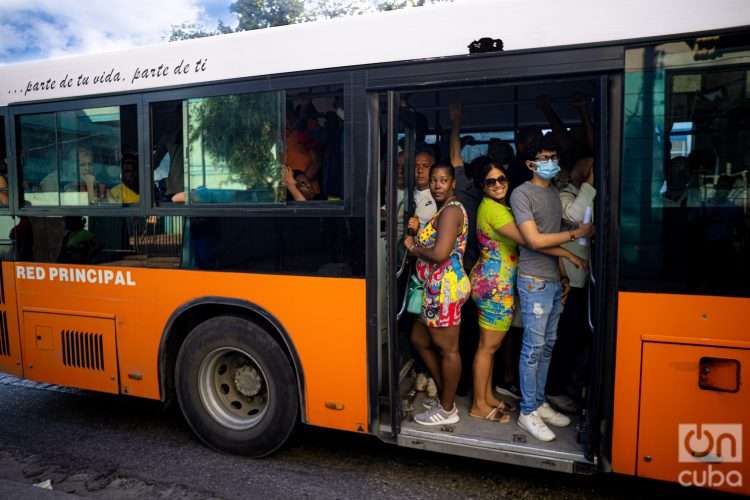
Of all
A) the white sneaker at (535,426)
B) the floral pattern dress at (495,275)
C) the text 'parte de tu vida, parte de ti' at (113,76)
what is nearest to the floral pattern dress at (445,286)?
the floral pattern dress at (495,275)

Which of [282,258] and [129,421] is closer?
[282,258]

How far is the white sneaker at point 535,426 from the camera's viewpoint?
10.5 ft

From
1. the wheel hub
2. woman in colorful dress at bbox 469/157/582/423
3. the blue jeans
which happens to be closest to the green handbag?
woman in colorful dress at bbox 469/157/582/423

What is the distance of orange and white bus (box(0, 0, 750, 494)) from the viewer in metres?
2.63

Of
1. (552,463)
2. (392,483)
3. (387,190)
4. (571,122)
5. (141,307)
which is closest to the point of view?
(552,463)

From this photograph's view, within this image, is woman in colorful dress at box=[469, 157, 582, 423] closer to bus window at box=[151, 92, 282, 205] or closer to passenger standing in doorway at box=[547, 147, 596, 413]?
passenger standing in doorway at box=[547, 147, 596, 413]

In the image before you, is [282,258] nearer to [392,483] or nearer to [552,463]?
[392,483]

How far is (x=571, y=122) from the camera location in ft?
14.4

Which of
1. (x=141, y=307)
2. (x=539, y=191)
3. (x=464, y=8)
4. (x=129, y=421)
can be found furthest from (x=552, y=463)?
(x=129, y=421)

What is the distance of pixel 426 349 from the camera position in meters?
3.79

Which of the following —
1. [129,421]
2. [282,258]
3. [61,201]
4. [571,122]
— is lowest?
[129,421]

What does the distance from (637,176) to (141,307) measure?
11.0ft

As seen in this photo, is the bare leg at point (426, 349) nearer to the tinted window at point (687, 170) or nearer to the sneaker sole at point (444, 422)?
the sneaker sole at point (444, 422)

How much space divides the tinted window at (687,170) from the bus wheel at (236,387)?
2.21 metres
